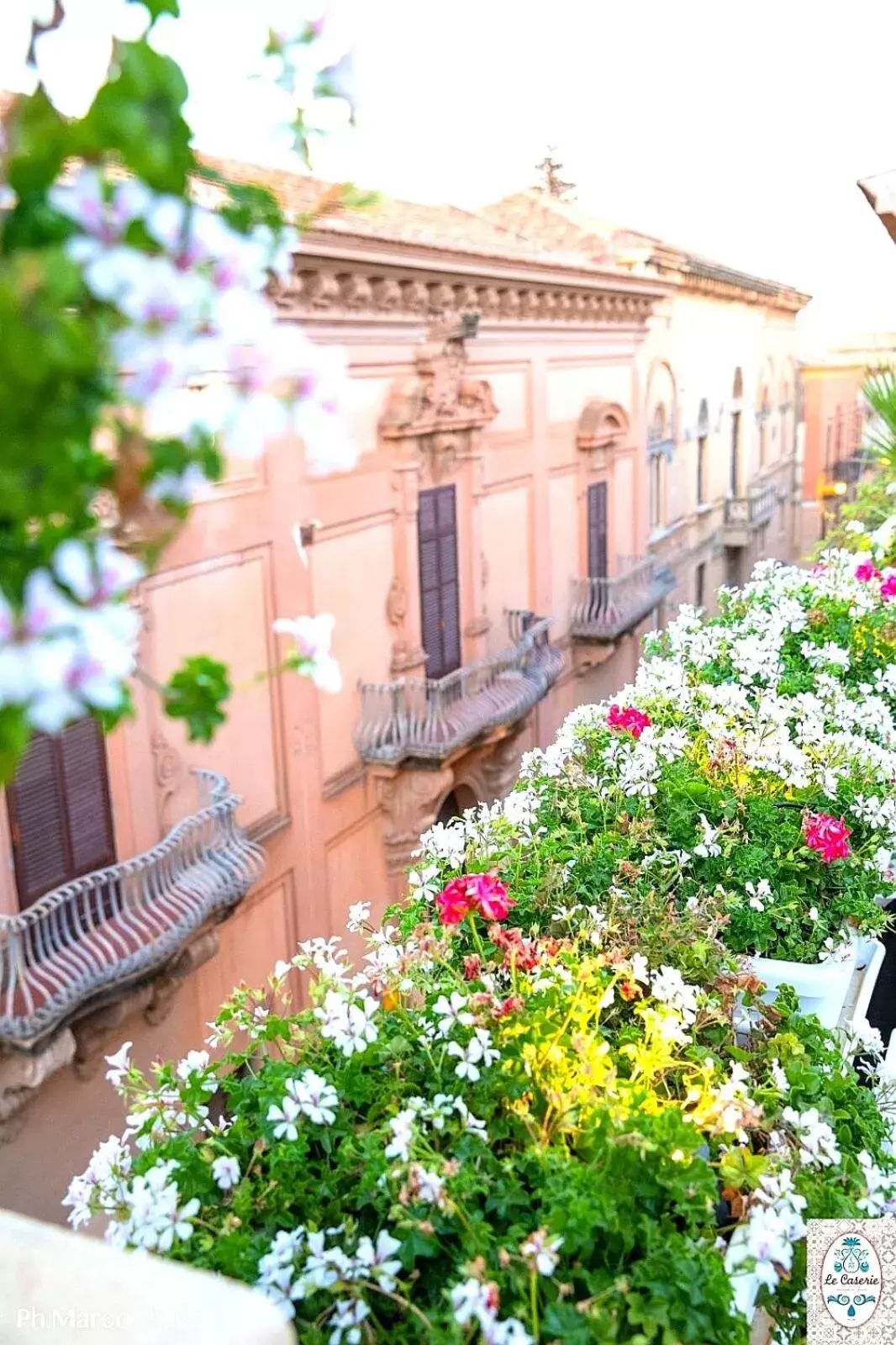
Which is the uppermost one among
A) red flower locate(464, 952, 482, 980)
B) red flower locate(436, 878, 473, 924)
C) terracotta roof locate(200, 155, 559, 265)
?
terracotta roof locate(200, 155, 559, 265)

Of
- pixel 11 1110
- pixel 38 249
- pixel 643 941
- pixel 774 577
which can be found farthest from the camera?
pixel 11 1110

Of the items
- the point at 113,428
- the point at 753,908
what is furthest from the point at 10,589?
the point at 753,908

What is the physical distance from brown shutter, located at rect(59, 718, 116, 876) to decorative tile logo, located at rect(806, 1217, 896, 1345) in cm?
587

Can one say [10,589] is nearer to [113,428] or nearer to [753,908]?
[113,428]

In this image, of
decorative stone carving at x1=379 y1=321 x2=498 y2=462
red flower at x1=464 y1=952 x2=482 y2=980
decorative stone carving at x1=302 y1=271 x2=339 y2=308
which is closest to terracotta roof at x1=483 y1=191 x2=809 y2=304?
decorative stone carving at x1=379 y1=321 x2=498 y2=462

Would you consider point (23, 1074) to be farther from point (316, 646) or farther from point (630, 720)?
point (316, 646)

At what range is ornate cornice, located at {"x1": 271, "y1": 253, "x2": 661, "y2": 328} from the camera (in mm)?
9141

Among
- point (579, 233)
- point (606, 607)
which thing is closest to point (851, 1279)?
point (606, 607)

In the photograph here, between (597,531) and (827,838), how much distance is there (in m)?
13.4

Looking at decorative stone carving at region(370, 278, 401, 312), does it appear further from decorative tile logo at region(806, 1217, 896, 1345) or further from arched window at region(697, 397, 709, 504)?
arched window at region(697, 397, 709, 504)

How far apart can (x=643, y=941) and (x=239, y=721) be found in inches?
254

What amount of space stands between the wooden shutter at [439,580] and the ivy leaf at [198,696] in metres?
10.5

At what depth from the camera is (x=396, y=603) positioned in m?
11.0

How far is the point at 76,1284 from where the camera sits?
1.22 metres
